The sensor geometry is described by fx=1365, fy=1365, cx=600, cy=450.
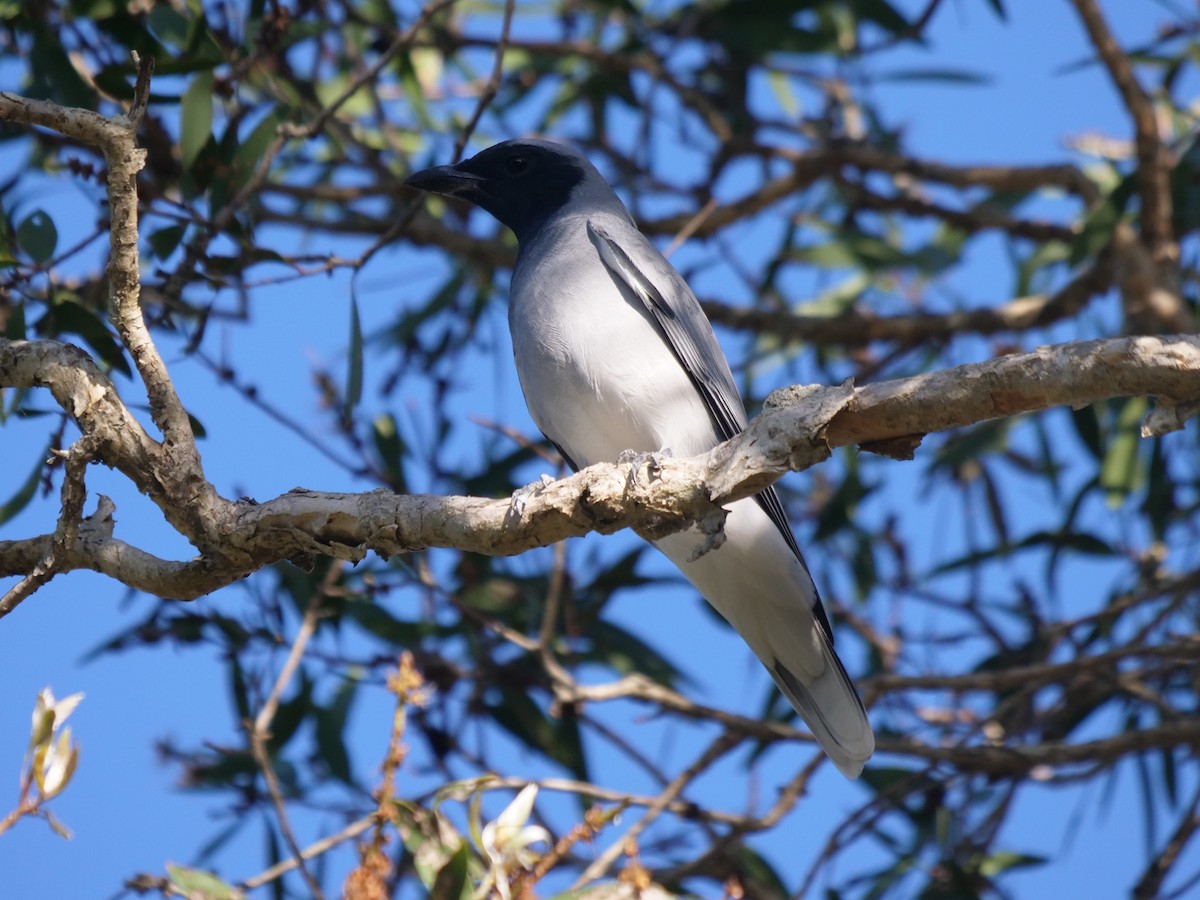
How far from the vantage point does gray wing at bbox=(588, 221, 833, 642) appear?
13.3 ft

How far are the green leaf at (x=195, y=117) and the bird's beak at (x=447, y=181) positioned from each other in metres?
0.79

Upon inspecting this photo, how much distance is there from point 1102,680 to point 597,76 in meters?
3.38

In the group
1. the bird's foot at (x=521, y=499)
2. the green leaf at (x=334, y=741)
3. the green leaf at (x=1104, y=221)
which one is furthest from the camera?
the green leaf at (x=1104, y=221)

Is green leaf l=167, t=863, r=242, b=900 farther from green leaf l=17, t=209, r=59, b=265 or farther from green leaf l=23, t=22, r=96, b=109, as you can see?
green leaf l=23, t=22, r=96, b=109

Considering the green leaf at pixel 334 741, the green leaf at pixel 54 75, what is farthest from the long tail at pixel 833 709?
the green leaf at pixel 54 75

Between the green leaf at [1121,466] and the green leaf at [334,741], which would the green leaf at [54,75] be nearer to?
the green leaf at [334,741]

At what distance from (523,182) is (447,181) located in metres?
0.32

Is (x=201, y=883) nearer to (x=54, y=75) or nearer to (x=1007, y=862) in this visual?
(x=54, y=75)

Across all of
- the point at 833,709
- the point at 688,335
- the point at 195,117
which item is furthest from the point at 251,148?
the point at 833,709

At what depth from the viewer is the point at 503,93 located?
21.8 ft

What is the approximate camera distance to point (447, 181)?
4746 millimetres

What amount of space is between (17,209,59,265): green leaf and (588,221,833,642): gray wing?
5.22 feet

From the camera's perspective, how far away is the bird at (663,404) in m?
3.90

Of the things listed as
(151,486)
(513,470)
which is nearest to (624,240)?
(513,470)
